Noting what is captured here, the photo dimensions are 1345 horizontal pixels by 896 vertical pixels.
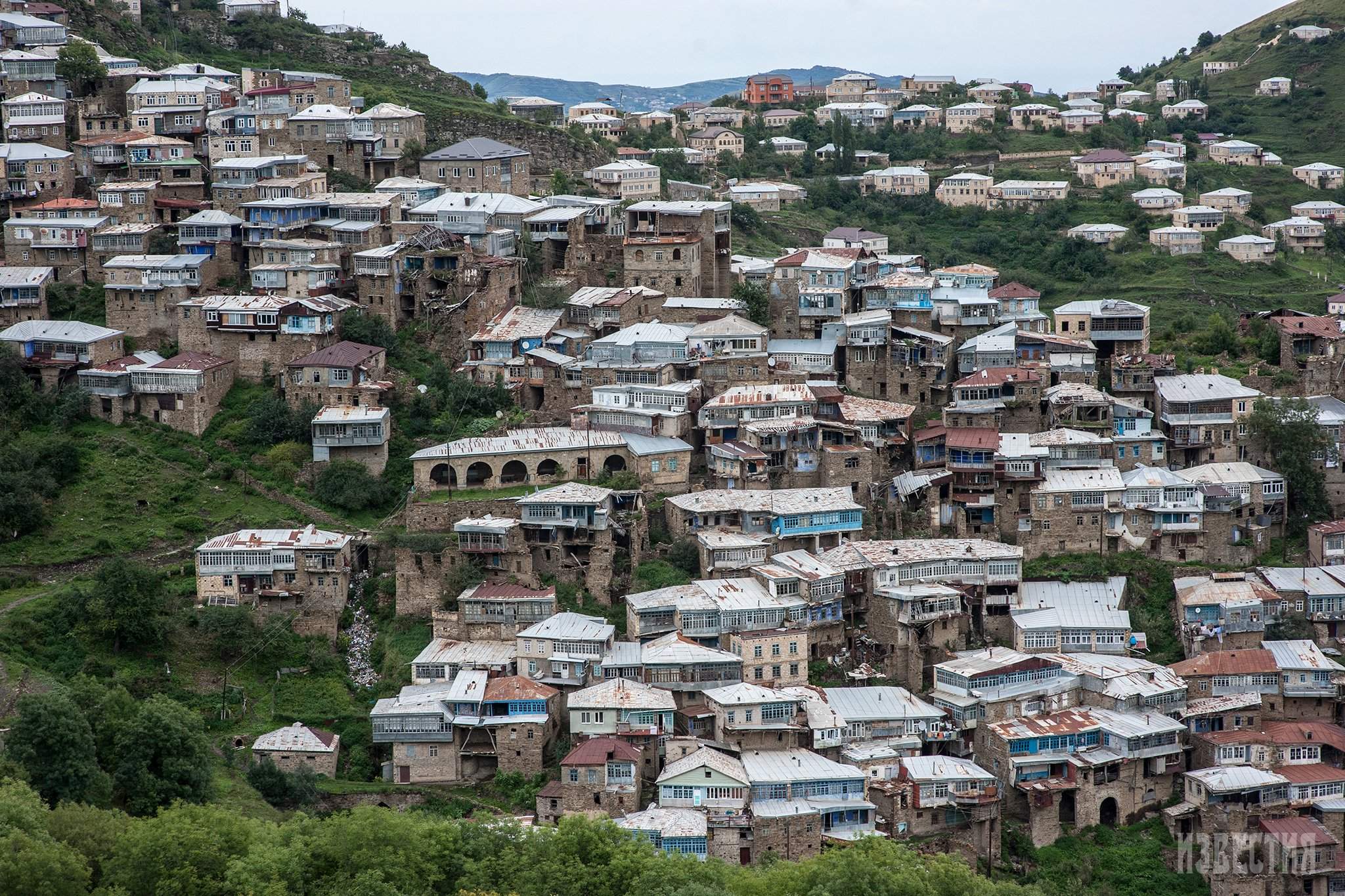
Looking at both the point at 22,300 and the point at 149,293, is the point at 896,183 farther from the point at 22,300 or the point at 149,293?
the point at 22,300

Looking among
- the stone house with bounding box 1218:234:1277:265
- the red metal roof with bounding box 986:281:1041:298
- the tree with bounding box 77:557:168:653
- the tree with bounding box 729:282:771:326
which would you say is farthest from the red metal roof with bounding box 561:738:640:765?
the stone house with bounding box 1218:234:1277:265

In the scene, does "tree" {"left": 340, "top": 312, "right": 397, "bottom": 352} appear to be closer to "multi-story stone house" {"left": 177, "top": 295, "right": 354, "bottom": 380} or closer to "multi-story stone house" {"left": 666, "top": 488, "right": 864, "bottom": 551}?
"multi-story stone house" {"left": 177, "top": 295, "right": 354, "bottom": 380}

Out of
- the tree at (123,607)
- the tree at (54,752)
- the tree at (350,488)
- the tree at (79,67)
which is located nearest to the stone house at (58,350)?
the tree at (350,488)

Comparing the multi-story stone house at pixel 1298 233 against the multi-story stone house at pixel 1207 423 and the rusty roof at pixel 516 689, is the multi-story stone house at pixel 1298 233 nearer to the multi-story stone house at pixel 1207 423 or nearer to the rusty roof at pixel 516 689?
the multi-story stone house at pixel 1207 423

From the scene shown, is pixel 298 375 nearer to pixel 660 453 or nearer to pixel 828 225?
pixel 660 453

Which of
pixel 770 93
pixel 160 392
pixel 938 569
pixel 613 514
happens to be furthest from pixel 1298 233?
pixel 160 392

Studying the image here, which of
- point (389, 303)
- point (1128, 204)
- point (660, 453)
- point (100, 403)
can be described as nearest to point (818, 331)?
point (660, 453)
